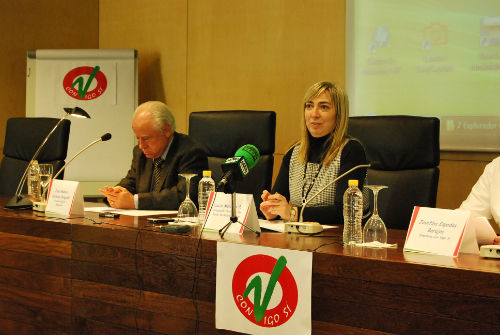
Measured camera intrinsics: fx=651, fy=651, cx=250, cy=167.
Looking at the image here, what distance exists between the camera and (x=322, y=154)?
274 centimetres

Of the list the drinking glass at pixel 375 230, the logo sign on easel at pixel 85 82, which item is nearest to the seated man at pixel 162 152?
the drinking glass at pixel 375 230

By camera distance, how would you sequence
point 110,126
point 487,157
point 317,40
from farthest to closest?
point 110,126, point 317,40, point 487,157

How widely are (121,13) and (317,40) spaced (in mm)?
1875

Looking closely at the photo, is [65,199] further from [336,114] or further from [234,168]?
[336,114]

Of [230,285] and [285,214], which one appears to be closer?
[230,285]

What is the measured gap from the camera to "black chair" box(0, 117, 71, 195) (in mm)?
3691

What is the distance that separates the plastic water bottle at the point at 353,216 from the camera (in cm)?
188

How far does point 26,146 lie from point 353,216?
100 inches

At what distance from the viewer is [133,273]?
2.11 meters

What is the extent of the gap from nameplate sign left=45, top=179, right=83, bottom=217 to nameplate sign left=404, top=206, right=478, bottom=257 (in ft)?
4.44

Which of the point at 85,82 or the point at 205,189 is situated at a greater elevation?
the point at 85,82

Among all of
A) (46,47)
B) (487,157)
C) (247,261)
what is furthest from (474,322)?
(46,47)

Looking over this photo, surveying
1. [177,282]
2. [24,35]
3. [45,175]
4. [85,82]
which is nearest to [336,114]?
[177,282]

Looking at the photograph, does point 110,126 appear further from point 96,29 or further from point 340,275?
point 340,275
